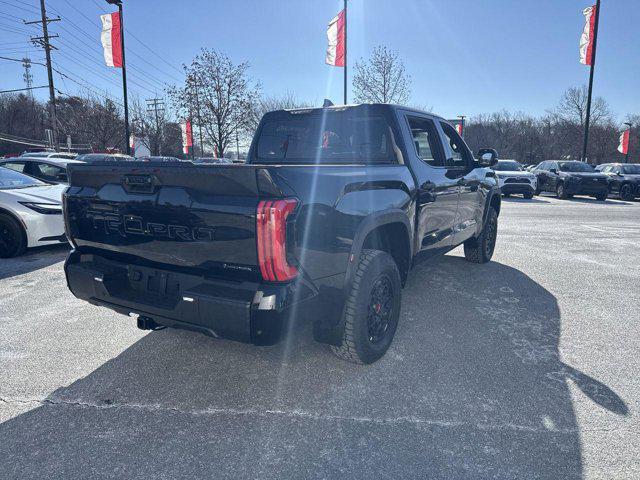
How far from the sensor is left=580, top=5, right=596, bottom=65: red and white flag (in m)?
22.7

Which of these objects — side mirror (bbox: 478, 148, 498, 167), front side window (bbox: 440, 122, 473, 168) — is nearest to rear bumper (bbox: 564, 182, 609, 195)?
side mirror (bbox: 478, 148, 498, 167)

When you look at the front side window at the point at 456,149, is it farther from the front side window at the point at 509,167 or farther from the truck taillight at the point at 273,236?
the front side window at the point at 509,167

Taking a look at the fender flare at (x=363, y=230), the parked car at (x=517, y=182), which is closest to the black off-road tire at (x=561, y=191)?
the parked car at (x=517, y=182)

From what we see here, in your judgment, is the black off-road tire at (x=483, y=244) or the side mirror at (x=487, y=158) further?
the black off-road tire at (x=483, y=244)

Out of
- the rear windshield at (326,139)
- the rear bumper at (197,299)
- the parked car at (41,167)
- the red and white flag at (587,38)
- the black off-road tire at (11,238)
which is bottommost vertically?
the black off-road tire at (11,238)

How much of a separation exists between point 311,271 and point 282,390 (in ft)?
3.03

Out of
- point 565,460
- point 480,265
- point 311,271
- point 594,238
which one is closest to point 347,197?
point 311,271

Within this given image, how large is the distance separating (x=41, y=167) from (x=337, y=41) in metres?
15.8

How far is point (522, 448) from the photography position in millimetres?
2281

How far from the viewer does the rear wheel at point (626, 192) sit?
1870 cm

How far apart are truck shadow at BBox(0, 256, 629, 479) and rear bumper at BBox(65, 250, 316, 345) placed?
55cm

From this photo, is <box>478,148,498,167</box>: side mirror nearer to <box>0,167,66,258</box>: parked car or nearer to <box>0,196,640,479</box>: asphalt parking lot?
<box>0,196,640,479</box>: asphalt parking lot

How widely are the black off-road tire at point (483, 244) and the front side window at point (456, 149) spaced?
1.25 m

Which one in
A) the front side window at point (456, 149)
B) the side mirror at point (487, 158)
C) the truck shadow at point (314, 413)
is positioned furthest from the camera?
the side mirror at point (487, 158)
